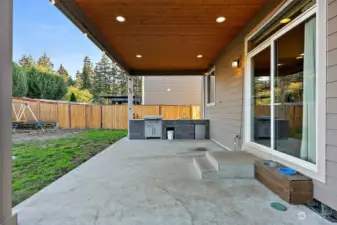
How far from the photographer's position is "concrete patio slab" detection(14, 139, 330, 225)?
6.50 feet

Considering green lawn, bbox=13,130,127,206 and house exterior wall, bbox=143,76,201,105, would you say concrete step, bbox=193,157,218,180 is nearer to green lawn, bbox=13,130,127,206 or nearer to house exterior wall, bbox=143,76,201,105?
green lawn, bbox=13,130,127,206

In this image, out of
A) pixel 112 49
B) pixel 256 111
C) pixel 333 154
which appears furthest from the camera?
pixel 112 49

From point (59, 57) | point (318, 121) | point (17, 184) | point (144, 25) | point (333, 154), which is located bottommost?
point (17, 184)

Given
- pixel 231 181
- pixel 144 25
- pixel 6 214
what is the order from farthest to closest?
pixel 144 25, pixel 231 181, pixel 6 214

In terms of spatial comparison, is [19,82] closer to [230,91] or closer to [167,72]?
[167,72]

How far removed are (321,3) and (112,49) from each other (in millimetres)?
5070

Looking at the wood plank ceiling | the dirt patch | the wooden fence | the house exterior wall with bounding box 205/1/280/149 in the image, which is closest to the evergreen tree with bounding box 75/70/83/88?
the wooden fence

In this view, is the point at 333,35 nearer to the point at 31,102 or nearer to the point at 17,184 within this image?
the point at 17,184

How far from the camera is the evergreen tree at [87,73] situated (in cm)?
3066

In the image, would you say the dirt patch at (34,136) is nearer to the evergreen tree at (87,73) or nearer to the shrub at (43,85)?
the shrub at (43,85)

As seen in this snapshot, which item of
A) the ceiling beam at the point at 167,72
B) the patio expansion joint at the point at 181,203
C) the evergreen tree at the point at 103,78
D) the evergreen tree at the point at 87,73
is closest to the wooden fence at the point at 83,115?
the ceiling beam at the point at 167,72

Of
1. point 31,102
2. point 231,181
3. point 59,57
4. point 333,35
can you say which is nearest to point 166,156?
point 231,181

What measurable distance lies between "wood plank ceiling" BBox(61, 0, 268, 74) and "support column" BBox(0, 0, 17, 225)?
69.2 inches

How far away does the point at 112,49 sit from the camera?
20.1ft
